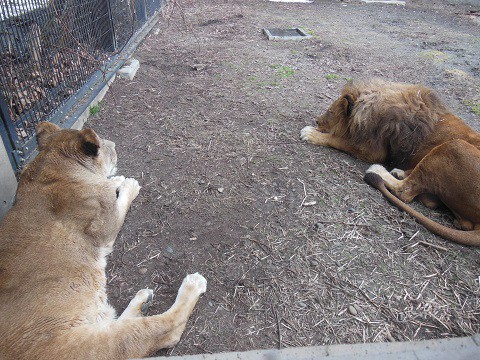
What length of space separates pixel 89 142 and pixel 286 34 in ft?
25.3

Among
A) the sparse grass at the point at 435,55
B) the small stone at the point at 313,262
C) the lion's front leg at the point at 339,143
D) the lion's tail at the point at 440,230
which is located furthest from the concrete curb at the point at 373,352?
the sparse grass at the point at 435,55

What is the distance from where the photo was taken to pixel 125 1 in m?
7.35

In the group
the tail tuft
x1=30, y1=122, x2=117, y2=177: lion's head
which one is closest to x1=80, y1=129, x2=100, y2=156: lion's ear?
x1=30, y1=122, x2=117, y2=177: lion's head

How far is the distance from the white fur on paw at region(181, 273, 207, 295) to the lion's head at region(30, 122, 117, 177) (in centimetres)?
147

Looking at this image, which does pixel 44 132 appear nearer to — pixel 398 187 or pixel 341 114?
pixel 341 114

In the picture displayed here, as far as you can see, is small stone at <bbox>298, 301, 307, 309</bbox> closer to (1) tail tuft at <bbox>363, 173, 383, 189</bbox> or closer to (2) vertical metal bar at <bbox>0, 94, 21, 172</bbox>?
(1) tail tuft at <bbox>363, 173, 383, 189</bbox>

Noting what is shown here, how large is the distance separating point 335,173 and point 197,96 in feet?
9.45

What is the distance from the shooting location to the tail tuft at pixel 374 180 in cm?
404

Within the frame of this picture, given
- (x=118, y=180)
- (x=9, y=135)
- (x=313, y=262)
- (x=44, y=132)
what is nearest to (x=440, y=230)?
(x=313, y=262)

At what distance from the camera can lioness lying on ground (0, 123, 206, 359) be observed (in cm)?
229

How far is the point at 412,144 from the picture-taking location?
4.28m

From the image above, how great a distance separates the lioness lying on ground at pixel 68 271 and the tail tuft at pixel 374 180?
2312 millimetres

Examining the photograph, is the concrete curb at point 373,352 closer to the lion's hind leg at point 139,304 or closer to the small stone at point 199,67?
the lion's hind leg at point 139,304

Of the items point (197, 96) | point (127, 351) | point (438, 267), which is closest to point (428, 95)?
point (438, 267)
